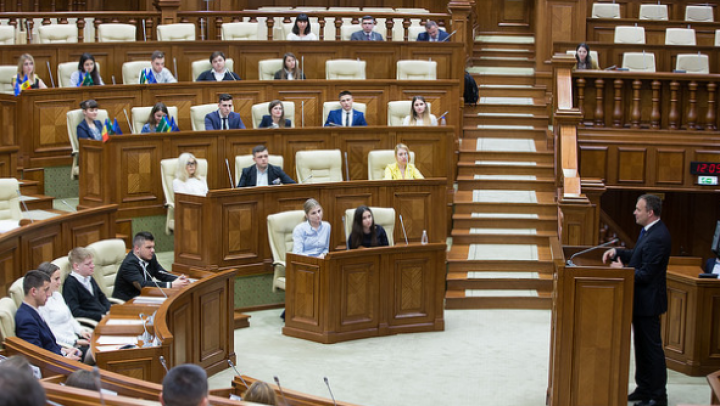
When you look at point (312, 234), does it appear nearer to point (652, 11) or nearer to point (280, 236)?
point (280, 236)

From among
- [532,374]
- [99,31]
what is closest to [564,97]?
[532,374]

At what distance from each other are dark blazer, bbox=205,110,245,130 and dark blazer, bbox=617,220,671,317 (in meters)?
4.32

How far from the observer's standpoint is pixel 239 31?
1074cm

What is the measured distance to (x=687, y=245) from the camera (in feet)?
36.2

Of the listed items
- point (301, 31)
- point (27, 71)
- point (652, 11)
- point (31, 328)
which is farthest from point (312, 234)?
point (652, 11)

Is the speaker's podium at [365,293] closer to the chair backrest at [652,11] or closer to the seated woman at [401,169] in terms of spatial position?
the seated woman at [401,169]

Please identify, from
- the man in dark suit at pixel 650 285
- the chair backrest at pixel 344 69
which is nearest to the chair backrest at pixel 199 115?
the chair backrest at pixel 344 69

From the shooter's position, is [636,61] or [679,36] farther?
[679,36]

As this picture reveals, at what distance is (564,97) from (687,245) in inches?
131

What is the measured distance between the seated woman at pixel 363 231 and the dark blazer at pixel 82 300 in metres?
1.93

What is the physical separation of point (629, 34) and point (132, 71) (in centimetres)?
548

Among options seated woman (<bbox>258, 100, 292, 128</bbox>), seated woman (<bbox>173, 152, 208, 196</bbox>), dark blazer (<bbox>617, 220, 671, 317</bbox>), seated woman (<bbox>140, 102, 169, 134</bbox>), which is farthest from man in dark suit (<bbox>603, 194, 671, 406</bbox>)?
seated woman (<bbox>140, 102, 169, 134</bbox>)

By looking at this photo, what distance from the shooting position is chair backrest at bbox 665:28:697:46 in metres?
11.2

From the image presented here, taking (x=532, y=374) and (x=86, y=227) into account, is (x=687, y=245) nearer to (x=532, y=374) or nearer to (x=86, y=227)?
(x=532, y=374)
